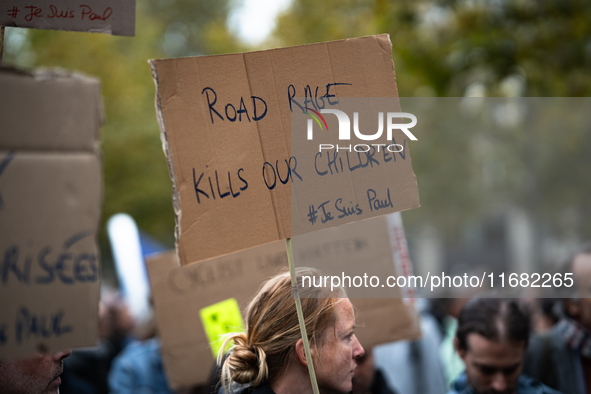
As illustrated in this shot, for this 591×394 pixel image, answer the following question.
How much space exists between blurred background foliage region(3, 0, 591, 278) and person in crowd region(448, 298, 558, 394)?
5.91 metres

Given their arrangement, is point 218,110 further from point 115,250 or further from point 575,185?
point 575,185

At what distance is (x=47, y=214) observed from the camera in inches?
62.0

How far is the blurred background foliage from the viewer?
777 cm

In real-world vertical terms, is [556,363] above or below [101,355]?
below

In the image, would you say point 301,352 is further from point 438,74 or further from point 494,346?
point 438,74

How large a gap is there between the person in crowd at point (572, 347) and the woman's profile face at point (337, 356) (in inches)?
57.8

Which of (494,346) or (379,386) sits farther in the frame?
(379,386)

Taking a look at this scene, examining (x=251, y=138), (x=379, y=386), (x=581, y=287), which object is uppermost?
(x=251, y=138)

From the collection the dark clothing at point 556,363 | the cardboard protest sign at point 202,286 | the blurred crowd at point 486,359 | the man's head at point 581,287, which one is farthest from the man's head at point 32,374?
the man's head at point 581,287

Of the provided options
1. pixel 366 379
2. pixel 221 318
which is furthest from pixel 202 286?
pixel 366 379

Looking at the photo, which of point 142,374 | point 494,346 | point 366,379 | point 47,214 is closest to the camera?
point 47,214

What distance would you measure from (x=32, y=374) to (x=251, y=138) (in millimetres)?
958

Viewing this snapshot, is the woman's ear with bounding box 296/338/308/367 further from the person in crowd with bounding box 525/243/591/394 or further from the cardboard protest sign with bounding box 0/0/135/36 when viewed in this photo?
the person in crowd with bounding box 525/243/591/394

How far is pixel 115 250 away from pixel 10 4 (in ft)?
14.2
